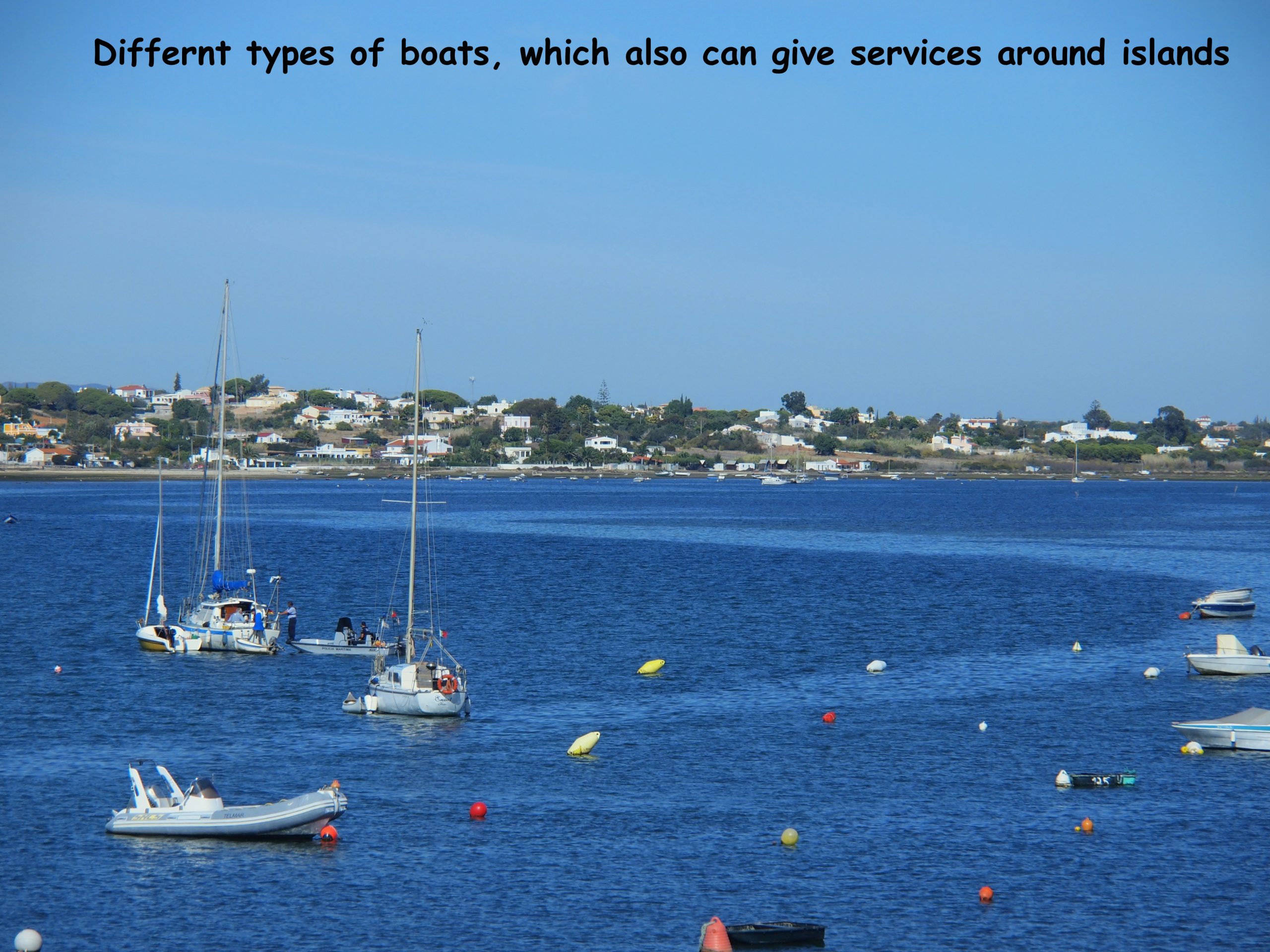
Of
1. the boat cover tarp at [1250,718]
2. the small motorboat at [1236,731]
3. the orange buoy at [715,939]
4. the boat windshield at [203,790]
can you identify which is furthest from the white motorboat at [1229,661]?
the boat windshield at [203,790]

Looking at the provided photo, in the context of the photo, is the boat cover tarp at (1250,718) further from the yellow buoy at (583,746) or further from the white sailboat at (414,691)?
the white sailboat at (414,691)

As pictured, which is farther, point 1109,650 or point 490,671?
point 1109,650

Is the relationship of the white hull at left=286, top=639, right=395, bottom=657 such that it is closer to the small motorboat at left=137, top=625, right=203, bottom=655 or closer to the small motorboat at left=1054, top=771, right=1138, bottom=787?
the small motorboat at left=137, top=625, right=203, bottom=655

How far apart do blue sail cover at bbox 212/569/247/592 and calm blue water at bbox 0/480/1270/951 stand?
356 centimetres

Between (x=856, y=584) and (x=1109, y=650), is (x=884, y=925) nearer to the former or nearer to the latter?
(x=1109, y=650)

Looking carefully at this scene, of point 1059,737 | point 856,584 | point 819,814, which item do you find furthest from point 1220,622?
point 819,814

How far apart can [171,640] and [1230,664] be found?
2035 inches

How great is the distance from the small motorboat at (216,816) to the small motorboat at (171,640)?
30792 mm

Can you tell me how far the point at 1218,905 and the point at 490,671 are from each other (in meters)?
36.8

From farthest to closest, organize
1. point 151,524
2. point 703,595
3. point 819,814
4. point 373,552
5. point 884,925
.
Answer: point 151,524 → point 373,552 → point 703,595 → point 819,814 → point 884,925

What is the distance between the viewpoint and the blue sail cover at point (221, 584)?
223 ft

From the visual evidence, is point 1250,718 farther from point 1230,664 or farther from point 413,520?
point 413,520

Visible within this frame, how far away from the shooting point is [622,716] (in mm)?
53438

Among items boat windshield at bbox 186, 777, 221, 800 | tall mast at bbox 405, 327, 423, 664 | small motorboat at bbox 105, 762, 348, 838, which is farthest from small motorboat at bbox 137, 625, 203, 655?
boat windshield at bbox 186, 777, 221, 800
